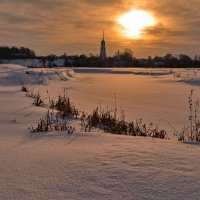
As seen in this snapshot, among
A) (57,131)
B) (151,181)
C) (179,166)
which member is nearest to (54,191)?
(151,181)

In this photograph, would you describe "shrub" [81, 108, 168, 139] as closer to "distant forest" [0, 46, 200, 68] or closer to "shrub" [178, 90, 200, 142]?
"shrub" [178, 90, 200, 142]

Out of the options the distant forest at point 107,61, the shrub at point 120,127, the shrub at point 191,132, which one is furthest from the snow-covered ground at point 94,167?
the distant forest at point 107,61

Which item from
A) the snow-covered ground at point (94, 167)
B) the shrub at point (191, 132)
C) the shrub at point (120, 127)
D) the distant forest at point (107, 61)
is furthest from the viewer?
the distant forest at point (107, 61)

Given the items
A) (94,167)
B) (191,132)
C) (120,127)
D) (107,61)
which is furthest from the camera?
(107,61)

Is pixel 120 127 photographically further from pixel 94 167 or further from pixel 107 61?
pixel 107 61

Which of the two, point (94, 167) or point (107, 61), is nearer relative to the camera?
point (94, 167)

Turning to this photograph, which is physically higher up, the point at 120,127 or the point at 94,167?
the point at 94,167

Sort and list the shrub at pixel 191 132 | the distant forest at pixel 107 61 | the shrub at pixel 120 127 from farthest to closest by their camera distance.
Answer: the distant forest at pixel 107 61 < the shrub at pixel 120 127 < the shrub at pixel 191 132

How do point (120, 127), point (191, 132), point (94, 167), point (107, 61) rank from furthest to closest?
1. point (107, 61)
2. point (120, 127)
3. point (191, 132)
4. point (94, 167)

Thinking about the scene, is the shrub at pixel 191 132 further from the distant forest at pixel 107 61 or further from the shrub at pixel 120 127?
the distant forest at pixel 107 61

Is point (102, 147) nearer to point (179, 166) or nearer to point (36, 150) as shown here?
point (36, 150)

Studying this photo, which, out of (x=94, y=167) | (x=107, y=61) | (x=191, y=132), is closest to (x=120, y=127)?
(x=191, y=132)

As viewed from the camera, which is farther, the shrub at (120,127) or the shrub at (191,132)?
the shrub at (120,127)

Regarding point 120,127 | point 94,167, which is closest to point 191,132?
point 120,127
